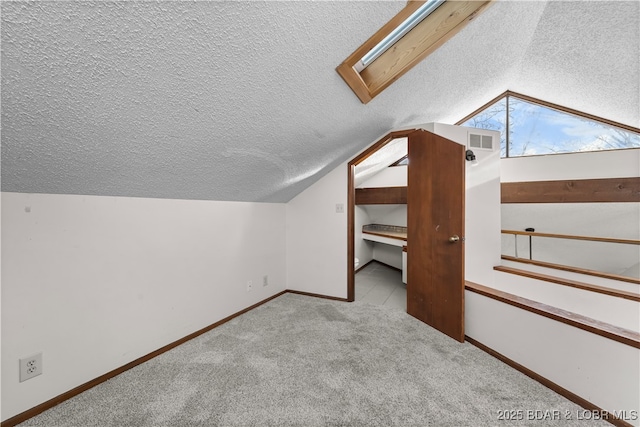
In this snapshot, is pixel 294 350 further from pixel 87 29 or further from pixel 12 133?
pixel 87 29

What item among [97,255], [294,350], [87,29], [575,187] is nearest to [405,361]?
[294,350]

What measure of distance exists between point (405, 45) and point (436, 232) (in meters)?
1.42

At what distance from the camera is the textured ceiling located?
0.66m

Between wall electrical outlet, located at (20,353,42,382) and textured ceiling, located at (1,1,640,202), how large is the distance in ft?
2.66

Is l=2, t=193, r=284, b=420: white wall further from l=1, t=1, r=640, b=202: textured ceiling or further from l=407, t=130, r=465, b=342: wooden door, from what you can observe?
l=407, t=130, r=465, b=342: wooden door

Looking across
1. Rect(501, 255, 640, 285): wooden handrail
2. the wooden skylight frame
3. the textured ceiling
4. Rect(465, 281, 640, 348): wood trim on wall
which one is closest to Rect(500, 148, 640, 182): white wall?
the textured ceiling

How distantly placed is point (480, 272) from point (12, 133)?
3443 mm

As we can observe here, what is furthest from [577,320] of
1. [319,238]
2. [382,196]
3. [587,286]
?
[382,196]

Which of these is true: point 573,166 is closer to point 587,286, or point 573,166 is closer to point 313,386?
point 587,286

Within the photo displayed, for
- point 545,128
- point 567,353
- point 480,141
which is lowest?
point 567,353

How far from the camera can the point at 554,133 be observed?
323 centimetres

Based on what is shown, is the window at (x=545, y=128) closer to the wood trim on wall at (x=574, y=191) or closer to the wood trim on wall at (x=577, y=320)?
the wood trim on wall at (x=574, y=191)

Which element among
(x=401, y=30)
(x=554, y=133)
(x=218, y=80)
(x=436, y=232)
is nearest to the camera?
(x=218, y=80)

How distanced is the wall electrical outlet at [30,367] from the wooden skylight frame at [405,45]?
210 cm
